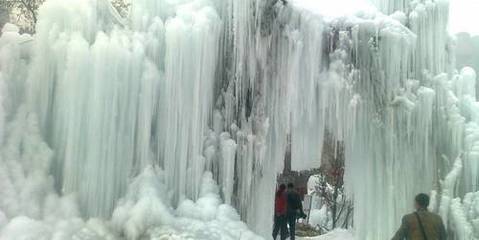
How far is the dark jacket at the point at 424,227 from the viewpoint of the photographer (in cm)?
721

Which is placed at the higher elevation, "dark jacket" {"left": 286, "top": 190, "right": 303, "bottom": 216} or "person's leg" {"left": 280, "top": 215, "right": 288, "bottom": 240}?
"dark jacket" {"left": 286, "top": 190, "right": 303, "bottom": 216}

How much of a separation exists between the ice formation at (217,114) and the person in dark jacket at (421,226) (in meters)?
1.93

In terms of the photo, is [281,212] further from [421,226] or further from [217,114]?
[421,226]

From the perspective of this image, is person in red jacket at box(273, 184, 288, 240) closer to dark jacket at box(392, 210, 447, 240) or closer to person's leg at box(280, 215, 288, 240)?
person's leg at box(280, 215, 288, 240)

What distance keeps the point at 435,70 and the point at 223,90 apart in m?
3.38

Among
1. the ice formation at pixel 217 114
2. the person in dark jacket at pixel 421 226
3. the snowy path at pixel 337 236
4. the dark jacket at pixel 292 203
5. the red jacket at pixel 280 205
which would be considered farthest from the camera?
the snowy path at pixel 337 236

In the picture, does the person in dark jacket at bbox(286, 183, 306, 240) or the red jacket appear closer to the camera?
the red jacket

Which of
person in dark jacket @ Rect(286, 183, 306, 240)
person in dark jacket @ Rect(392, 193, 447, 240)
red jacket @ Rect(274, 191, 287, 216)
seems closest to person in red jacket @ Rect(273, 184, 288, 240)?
red jacket @ Rect(274, 191, 287, 216)

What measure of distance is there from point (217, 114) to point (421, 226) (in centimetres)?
Result: 362

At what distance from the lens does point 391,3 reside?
1061 cm

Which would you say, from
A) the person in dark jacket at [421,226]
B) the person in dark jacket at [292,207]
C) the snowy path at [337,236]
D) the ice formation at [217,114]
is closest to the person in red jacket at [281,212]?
the person in dark jacket at [292,207]

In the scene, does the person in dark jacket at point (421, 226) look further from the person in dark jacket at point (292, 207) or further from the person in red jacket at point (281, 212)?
the person in dark jacket at point (292, 207)

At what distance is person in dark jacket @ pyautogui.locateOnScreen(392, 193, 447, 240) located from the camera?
7211 millimetres

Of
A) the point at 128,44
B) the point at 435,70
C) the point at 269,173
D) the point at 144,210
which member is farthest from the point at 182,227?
the point at 435,70
